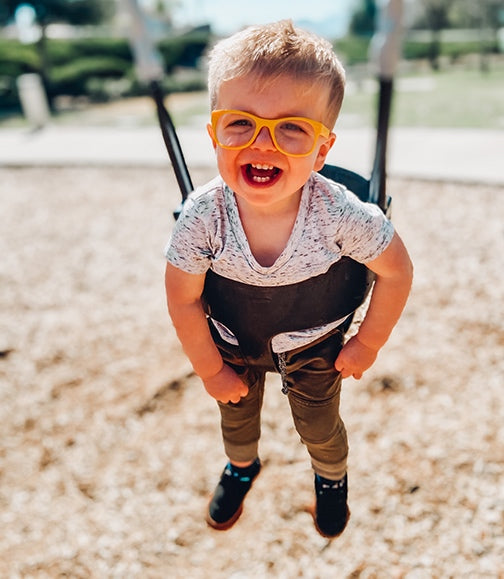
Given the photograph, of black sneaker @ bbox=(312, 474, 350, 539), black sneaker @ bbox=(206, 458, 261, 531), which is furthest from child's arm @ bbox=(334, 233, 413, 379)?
black sneaker @ bbox=(206, 458, 261, 531)

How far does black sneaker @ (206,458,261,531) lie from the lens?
176cm

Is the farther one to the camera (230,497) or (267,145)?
(230,497)

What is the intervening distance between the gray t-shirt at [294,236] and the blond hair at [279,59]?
0.59 feet

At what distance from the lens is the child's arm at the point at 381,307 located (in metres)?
1.22

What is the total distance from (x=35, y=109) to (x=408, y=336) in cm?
918

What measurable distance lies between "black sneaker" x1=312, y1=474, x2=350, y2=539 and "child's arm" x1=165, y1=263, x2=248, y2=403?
0.47 metres

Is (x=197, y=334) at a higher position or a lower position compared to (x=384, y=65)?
lower

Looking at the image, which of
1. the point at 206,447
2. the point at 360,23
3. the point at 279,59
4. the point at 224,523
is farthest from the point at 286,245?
the point at 360,23

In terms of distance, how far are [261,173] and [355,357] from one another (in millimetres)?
520

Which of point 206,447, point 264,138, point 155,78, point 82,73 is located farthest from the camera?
point 82,73

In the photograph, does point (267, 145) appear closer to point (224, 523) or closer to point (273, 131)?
point (273, 131)

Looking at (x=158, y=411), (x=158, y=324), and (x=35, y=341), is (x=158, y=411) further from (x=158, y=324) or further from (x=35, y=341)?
(x=35, y=341)

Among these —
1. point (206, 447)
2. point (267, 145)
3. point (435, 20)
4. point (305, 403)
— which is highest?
point (267, 145)

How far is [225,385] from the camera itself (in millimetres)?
1379
